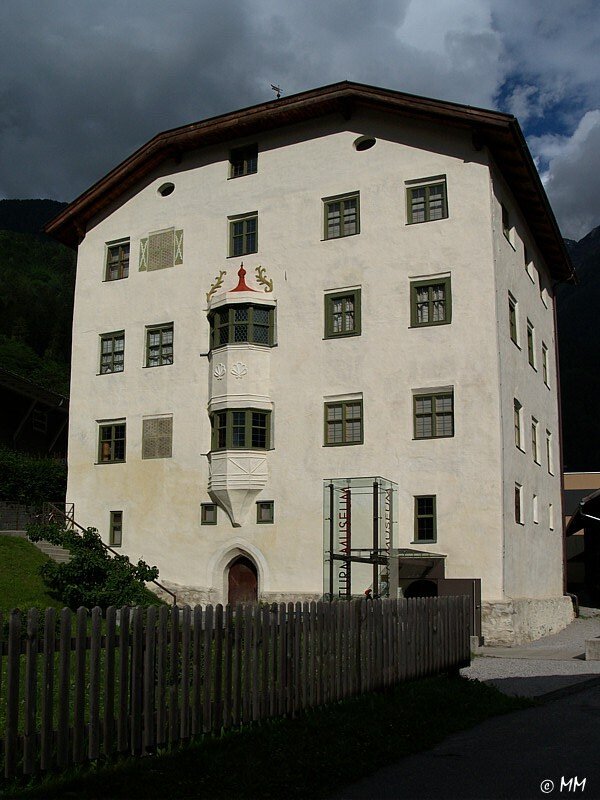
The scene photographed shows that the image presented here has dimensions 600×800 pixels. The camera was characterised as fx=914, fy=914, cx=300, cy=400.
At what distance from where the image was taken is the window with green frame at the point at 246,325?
102ft

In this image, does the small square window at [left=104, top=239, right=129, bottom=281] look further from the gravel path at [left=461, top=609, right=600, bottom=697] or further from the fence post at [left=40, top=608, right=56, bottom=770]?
the fence post at [left=40, top=608, right=56, bottom=770]

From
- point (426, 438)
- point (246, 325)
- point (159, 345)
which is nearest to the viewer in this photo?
point (426, 438)

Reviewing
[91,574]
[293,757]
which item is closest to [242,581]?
[91,574]

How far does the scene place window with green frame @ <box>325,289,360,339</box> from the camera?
30.0m

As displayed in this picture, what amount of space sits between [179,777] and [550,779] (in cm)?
337

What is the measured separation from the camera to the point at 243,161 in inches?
1318

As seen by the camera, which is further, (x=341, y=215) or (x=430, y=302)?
(x=341, y=215)

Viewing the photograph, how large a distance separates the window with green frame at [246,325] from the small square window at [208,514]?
217 inches

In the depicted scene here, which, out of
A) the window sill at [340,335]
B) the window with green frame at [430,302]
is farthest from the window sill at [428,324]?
the window sill at [340,335]

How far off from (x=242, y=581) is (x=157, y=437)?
5.99 metres

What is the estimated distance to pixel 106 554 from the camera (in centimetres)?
3038

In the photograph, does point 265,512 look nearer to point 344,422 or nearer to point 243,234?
point 344,422

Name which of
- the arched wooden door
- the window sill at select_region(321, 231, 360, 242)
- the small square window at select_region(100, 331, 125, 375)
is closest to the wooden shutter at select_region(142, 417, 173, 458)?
the small square window at select_region(100, 331, 125, 375)

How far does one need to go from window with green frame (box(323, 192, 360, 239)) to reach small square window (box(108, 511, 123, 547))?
12.5 metres
